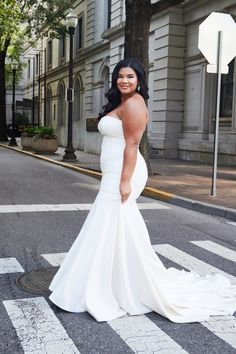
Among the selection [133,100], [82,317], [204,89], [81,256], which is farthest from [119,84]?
[204,89]

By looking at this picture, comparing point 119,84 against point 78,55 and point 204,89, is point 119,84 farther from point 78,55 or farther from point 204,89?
point 78,55

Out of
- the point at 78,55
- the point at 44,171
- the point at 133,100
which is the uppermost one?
the point at 78,55

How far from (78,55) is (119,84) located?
34.3 m

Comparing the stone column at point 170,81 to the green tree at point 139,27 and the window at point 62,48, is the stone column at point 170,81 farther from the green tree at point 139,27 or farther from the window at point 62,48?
the window at point 62,48

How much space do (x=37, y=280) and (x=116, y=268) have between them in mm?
1138

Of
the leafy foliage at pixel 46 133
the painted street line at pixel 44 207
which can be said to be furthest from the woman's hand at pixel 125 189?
the leafy foliage at pixel 46 133

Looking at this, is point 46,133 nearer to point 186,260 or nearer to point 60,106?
point 186,260

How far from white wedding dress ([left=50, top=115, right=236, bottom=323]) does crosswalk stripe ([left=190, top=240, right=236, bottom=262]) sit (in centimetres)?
190

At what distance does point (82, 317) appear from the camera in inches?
160

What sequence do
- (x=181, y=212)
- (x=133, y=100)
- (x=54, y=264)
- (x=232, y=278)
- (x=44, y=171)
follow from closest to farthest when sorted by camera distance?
(x=133, y=100)
(x=232, y=278)
(x=54, y=264)
(x=181, y=212)
(x=44, y=171)

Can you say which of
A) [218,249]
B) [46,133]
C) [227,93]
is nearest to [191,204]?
[218,249]

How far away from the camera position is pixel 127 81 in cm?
408

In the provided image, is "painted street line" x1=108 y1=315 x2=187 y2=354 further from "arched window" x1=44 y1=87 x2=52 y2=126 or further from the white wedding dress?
"arched window" x1=44 y1=87 x2=52 y2=126

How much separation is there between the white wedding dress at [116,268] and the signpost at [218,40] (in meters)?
6.26
